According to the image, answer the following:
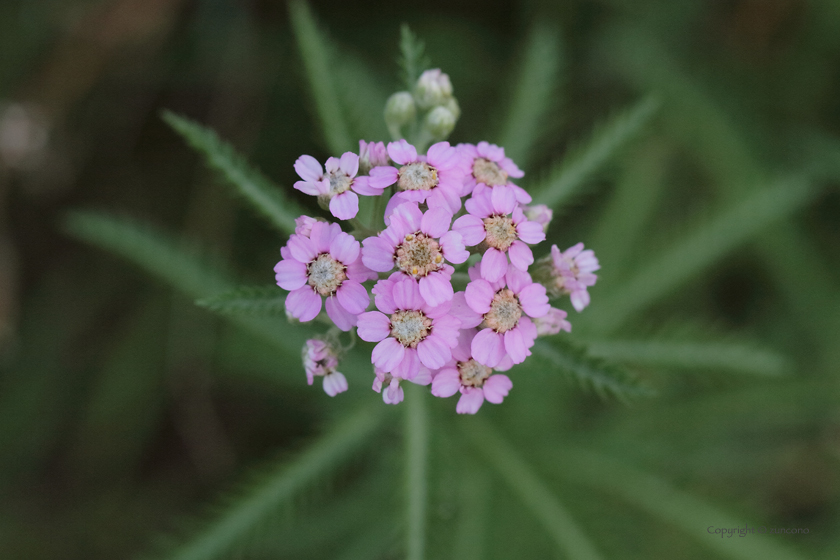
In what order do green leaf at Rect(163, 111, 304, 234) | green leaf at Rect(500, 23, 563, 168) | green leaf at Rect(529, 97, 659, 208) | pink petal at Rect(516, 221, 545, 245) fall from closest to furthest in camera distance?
pink petal at Rect(516, 221, 545, 245) → green leaf at Rect(163, 111, 304, 234) → green leaf at Rect(529, 97, 659, 208) → green leaf at Rect(500, 23, 563, 168)

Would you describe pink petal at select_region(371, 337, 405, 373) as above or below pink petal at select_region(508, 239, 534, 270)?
below

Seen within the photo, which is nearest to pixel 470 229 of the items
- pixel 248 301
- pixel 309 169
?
pixel 309 169

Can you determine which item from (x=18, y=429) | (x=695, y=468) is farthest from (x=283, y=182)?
(x=695, y=468)

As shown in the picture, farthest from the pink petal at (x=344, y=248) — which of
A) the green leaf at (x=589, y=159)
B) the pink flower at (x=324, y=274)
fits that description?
the green leaf at (x=589, y=159)

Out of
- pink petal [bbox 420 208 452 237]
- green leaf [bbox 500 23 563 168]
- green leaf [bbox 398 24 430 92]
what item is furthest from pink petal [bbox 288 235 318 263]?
green leaf [bbox 500 23 563 168]

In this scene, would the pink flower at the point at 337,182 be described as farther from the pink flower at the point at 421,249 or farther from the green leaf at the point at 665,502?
the green leaf at the point at 665,502

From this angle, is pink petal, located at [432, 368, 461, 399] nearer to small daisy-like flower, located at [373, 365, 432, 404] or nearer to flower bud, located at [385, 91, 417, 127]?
small daisy-like flower, located at [373, 365, 432, 404]

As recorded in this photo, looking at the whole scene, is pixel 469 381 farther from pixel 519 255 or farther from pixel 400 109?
pixel 400 109

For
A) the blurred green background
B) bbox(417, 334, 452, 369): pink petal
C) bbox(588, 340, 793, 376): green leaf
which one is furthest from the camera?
the blurred green background
